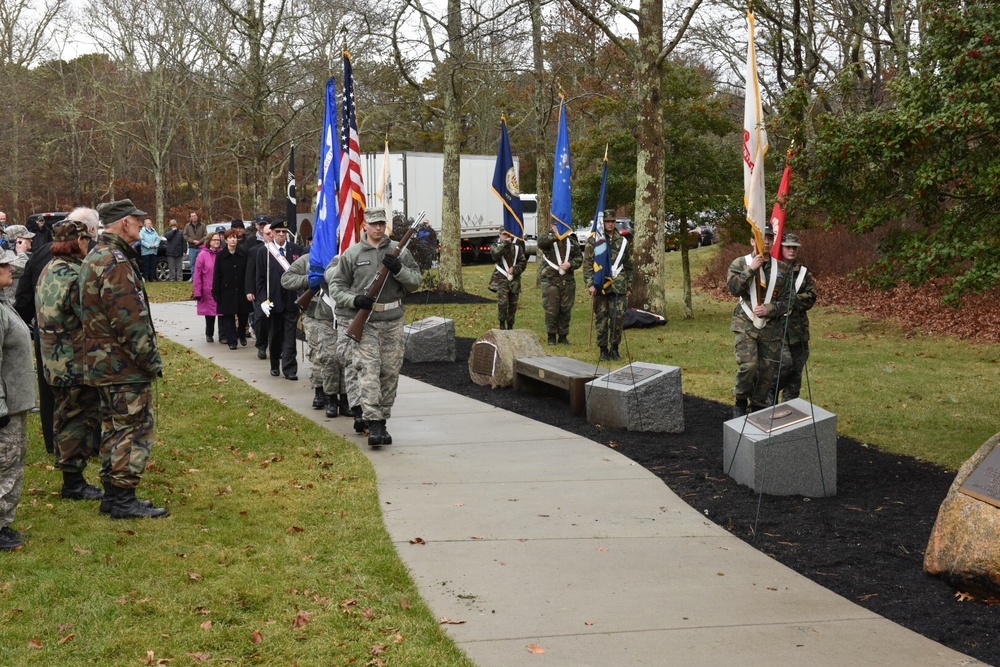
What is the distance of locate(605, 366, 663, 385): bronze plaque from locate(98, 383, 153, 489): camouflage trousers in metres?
5.14

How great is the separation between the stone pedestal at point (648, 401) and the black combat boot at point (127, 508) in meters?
4.94

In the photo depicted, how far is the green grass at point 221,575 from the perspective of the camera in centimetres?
518

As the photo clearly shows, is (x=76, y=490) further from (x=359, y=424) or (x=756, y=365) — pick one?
(x=756, y=365)

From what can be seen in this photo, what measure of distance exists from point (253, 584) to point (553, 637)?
5.85ft

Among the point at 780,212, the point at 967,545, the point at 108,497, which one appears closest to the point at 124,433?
the point at 108,497

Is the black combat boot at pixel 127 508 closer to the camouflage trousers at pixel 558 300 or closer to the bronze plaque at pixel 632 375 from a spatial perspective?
the bronze plaque at pixel 632 375

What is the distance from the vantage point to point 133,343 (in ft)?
23.0

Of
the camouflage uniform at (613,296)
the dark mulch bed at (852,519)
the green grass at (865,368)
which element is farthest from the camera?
the camouflage uniform at (613,296)

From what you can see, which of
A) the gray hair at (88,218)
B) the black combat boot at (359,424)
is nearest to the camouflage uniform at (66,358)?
the gray hair at (88,218)

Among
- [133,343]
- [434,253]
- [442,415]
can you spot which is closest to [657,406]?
[442,415]

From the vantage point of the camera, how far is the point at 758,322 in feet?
32.9

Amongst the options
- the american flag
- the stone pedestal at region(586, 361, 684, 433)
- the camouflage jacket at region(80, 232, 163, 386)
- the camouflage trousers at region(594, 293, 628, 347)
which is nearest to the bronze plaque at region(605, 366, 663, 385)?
the stone pedestal at region(586, 361, 684, 433)

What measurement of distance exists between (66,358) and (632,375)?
557cm

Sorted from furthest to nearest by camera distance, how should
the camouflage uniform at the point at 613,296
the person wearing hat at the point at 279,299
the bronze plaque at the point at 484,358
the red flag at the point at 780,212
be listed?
the camouflage uniform at the point at 613,296 → the person wearing hat at the point at 279,299 → the bronze plaque at the point at 484,358 → the red flag at the point at 780,212
